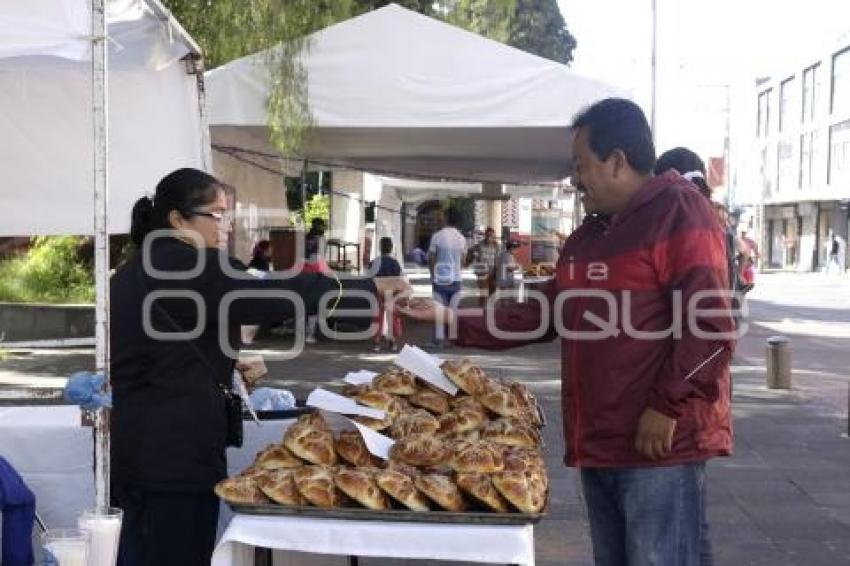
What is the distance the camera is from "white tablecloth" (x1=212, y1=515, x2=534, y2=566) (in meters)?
2.69

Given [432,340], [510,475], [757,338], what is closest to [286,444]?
[510,475]

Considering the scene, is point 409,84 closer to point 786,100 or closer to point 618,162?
point 618,162

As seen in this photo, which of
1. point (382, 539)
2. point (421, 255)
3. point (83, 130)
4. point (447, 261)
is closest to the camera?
point (382, 539)

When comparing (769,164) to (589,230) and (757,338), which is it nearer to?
(757,338)

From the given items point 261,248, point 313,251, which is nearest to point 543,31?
point 313,251

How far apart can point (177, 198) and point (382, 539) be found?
131 centimetres

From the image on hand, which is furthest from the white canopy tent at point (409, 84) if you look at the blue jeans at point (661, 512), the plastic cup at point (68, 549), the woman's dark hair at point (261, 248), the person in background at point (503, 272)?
the plastic cup at point (68, 549)

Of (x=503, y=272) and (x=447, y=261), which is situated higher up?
(x=447, y=261)

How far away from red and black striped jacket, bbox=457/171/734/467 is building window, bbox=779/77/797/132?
59848mm

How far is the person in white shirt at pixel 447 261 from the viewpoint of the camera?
13.7 meters

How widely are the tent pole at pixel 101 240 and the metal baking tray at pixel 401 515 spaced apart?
0.62 m

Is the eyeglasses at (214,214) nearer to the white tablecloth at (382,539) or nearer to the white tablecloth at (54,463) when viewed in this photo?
the white tablecloth at (382,539)

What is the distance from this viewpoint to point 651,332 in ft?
9.39

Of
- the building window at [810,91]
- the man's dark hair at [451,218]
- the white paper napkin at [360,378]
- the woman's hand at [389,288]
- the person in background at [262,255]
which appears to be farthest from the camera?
the building window at [810,91]
